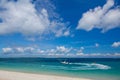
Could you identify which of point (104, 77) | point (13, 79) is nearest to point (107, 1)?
point (104, 77)

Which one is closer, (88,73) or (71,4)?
(71,4)

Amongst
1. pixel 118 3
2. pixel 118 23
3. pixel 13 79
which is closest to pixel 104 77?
pixel 118 23

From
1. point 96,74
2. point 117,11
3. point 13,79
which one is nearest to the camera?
point 13,79

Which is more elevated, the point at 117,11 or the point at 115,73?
the point at 117,11

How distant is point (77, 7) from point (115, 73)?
2.84 m

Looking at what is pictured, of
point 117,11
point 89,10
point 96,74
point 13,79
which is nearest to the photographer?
point 13,79

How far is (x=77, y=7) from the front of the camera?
25.0 feet

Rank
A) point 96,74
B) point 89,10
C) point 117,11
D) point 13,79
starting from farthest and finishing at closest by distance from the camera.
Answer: point 96,74, point 89,10, point 117,11, point 13,79

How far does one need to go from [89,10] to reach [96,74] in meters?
2.32

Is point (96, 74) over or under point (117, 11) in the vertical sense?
under

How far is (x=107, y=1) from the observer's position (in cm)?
710

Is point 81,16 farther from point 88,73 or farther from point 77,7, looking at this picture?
point 88,73

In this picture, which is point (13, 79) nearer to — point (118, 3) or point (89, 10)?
point (89, 10)

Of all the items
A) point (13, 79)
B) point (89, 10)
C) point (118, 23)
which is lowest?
point (13, 79)
